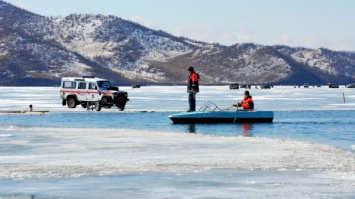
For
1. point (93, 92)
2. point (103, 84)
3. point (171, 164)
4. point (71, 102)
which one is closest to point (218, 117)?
point (93, 92)

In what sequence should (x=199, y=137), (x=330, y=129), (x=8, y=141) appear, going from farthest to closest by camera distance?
(x=330, y=129) → (x=199, y=137) → (x=8, y=141)

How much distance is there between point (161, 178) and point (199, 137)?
45.5ft

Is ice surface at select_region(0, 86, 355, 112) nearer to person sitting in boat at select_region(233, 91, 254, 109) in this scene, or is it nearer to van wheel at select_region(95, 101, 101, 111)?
van wheel at select_region(95, 101, 101, 111)

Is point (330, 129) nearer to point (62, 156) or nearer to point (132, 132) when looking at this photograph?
point (132, 132)

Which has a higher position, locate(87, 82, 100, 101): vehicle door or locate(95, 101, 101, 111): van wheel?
locate(87, 82, 100, 101): vehicle door

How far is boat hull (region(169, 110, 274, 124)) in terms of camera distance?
43094mm

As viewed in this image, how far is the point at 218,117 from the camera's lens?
4331 centimetres

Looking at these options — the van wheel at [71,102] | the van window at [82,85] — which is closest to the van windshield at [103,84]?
the van window at [82,85]

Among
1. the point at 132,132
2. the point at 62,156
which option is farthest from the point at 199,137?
the point at 62,156

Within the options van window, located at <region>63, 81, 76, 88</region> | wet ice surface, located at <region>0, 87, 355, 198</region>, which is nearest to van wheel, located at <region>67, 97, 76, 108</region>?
van window, located at <region>63, 81, 76, 88</region>

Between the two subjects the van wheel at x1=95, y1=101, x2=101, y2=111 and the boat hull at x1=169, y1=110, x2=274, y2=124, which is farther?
the van wheel at x1=95, y1=101, x2=101, y2=111

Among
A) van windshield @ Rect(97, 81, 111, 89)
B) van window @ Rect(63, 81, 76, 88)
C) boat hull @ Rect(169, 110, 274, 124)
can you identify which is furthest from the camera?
van window @ Rect(63, 81, 76, 88)

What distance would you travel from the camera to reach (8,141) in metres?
30.1

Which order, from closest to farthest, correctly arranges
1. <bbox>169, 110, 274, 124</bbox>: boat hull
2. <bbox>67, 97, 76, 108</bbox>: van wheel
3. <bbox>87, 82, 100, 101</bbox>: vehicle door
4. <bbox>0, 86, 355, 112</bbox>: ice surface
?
<bbox>169, 110, 274, 124</bbox>: boat hull, <bbox>87, 82, 100, 101</bbox>: vehicle door, <bbox>67, 97, 76, 108</bbox>: van wheel, <bbox>0, 86, 355, 112</bbox>: ice surface
